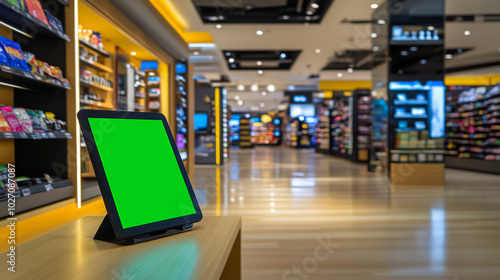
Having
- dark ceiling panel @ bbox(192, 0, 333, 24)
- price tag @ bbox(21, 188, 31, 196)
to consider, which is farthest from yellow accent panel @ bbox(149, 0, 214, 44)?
price tag @ bbox(21, 188, 31, 196)

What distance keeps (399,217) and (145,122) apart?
4.26 m

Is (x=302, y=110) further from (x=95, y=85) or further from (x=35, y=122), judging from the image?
(x=35, y=122)

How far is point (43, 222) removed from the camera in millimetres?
3041

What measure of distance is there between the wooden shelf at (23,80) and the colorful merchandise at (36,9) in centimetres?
44

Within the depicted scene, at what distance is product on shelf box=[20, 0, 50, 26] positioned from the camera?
3.02 metres

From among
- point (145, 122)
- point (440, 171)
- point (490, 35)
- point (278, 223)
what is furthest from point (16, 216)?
point (490, 35)

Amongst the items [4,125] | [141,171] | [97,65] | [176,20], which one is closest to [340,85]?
[176,20]

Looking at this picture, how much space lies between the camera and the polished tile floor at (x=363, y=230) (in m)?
2.98

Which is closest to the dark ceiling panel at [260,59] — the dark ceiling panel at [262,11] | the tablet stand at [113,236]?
the dark ceiling panel at [262,11]

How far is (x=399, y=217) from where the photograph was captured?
16.0ft

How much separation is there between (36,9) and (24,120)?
0.85 meters

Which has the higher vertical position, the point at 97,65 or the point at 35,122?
the point at 97,65

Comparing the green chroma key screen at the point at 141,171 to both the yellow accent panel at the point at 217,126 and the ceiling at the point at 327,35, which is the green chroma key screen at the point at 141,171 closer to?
the ceiling at the point at 327,35

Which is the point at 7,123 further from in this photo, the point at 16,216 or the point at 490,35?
the point at 490,35
